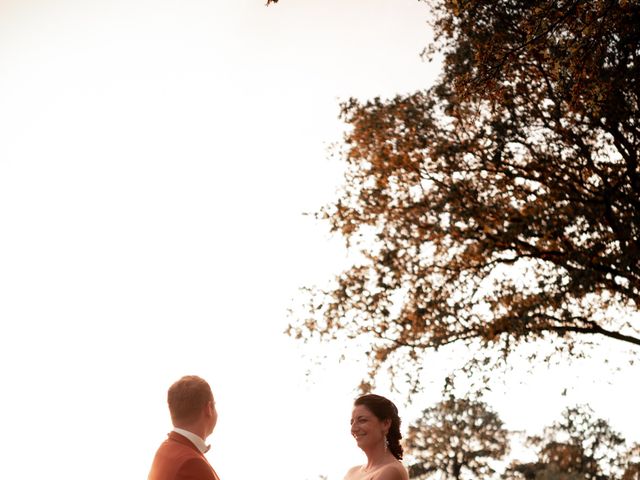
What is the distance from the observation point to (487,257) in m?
14.5

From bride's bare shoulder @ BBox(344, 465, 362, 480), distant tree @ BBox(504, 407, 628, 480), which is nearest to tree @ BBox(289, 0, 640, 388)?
bride's bare shoulder @ BBox(344, 465, 362, 480)

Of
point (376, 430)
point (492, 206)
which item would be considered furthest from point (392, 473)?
point (492, 206)

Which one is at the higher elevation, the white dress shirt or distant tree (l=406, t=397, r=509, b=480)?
distant tree (l=406, t=397, r=509, b=480)

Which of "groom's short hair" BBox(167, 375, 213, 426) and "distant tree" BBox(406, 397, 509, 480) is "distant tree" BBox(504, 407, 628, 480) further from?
"groom's short hair" BBox(167, 375, 213, 426)

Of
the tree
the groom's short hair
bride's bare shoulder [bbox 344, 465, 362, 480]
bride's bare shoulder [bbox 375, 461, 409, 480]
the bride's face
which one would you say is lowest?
bride's bare shoulder [bbox 375, 461, 409, 480]

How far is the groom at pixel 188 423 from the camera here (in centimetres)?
419

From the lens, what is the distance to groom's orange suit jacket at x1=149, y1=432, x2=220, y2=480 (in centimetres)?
410

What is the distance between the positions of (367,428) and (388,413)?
0.19 m

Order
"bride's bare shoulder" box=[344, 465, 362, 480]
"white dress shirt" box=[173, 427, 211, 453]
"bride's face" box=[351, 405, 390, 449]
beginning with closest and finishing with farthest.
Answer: "white dress shirt" box=[173, 427, 211, 453]
"bride's face" box=[351, 405, 390, 449]
"bride's bare shoulder" box=[344, 465, 362, 480]

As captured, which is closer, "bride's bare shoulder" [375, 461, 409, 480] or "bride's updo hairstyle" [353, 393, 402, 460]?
"bride's bare shoulder" [375, 461, 409, 480]

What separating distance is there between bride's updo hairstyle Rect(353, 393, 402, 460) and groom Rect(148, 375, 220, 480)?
196 centimetres

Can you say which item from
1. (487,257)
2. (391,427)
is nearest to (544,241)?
(487,257)

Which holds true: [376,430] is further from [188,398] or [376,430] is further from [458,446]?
[458,446]

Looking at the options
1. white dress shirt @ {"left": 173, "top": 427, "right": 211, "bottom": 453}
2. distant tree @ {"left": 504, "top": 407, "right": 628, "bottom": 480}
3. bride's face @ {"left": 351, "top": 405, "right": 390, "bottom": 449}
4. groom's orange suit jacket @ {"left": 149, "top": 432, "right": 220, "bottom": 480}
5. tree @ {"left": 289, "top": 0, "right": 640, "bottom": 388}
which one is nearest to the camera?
groom's orange suit jacket @ {"left": 149, "top": 432, "right": 220, "bottom": 480}
